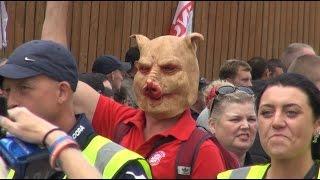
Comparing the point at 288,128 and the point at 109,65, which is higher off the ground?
the point at 288,128

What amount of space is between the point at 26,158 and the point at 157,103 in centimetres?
135

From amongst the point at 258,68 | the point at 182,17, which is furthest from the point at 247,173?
the point at 182,17

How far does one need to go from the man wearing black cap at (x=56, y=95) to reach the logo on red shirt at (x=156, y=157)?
0.54 meters

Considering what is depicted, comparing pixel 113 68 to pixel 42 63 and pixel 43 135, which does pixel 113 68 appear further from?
pixel 43 135

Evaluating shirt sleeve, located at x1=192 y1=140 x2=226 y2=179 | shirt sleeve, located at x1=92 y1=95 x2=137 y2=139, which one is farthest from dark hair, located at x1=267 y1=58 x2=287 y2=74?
shirt sleeve, located at x1=192 y1=140 x2=226 y2=179

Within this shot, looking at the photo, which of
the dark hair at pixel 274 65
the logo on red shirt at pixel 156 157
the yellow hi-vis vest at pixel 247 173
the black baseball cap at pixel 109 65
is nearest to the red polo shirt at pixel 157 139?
the logo on red shirt at pixel 156 157

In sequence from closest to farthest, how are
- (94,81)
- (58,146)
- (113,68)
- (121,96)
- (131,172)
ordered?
(58,146) < (131,172) < (94,81) < (121,96) < (113,68)

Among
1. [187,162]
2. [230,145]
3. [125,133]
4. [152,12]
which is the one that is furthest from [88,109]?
[152,12]

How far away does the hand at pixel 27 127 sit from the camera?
3109 mm

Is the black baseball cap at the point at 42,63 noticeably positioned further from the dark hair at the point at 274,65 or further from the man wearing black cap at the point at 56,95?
the dark hair at the point at 274,65

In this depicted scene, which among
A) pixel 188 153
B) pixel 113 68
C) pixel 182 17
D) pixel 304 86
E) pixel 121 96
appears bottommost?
pixel 121 96

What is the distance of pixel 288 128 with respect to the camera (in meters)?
3.54

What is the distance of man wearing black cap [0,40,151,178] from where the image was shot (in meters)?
3.57

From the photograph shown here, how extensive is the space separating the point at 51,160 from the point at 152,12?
26.7ft
